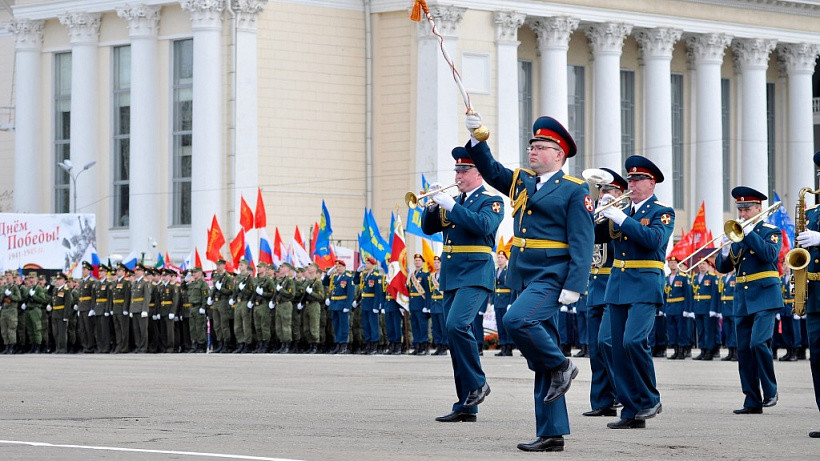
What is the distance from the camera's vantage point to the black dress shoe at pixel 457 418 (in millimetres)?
13297

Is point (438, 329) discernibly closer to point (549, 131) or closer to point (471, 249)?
point (471, 249)

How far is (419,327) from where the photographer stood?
105ft

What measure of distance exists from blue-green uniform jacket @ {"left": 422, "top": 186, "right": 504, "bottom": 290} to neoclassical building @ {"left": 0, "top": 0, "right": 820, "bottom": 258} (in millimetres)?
39425

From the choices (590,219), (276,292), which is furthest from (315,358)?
(590,219)

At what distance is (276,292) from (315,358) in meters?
4.12

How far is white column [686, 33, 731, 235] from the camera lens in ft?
210

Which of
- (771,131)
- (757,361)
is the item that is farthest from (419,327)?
(771,131)

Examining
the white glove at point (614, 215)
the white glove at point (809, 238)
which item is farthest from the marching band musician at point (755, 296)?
the white glove at point (614, 215)

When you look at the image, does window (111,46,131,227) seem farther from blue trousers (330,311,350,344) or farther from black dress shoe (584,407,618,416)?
black dress shoe (584,407,618,416)

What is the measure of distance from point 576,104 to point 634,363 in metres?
50.2

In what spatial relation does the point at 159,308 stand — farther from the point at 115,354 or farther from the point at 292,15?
the point at 292,15

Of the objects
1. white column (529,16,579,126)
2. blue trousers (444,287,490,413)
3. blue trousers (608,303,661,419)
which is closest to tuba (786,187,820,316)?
blue trousers (608,303,661,419)

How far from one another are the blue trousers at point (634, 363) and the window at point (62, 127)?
153 feet

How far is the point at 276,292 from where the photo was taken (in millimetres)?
33906
